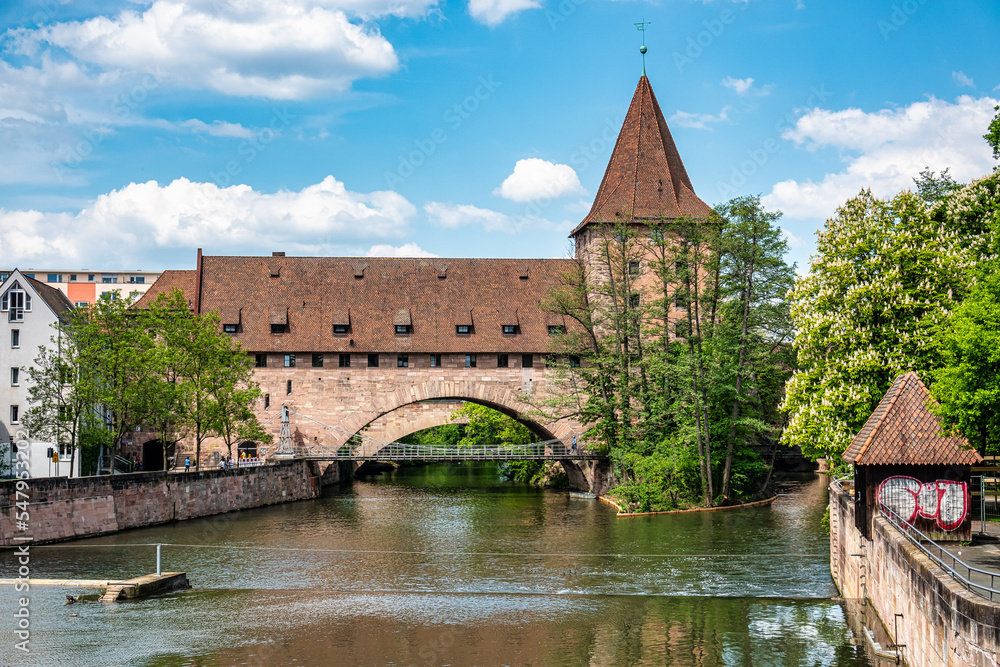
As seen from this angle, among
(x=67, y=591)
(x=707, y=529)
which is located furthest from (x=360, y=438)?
(x=67, y=591)

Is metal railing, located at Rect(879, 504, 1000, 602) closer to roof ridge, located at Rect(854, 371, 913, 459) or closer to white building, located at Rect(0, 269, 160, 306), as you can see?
roof ridge, located at Rect(854, 371, 913, 459)

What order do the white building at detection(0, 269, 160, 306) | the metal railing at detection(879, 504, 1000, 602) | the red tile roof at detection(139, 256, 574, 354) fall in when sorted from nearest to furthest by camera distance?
1. the metal railing at detection(879, 504, 1000, 602)
2. the red tile roof at detection(139, 256, 574, 354)
3. the white building at detection(0, 269, 160, 306)

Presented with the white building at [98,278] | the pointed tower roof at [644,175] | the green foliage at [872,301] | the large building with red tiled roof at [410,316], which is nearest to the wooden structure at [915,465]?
the green foliage at [872,301]

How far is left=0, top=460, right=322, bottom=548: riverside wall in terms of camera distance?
25891 millimetres

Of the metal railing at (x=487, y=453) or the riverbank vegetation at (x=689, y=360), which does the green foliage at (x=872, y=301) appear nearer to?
the riverbank vegetation at (x=689, y=360)

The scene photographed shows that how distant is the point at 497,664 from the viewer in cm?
1487

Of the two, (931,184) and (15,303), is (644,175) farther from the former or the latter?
(15,303)

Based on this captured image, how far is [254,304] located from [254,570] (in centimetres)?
2315

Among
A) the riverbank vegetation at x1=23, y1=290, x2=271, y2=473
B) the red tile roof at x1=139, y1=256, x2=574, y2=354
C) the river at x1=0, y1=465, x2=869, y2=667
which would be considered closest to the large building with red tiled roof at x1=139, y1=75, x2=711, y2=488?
the red tile roof at x1=139, y1=256, x2=574, y2=354

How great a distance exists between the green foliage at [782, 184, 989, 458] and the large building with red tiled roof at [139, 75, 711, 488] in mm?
19256

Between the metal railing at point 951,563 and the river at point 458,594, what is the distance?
227 cm

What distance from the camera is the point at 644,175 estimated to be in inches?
1780

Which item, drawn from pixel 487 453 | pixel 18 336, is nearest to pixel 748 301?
pixel 487 453

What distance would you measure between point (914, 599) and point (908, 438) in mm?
3821
